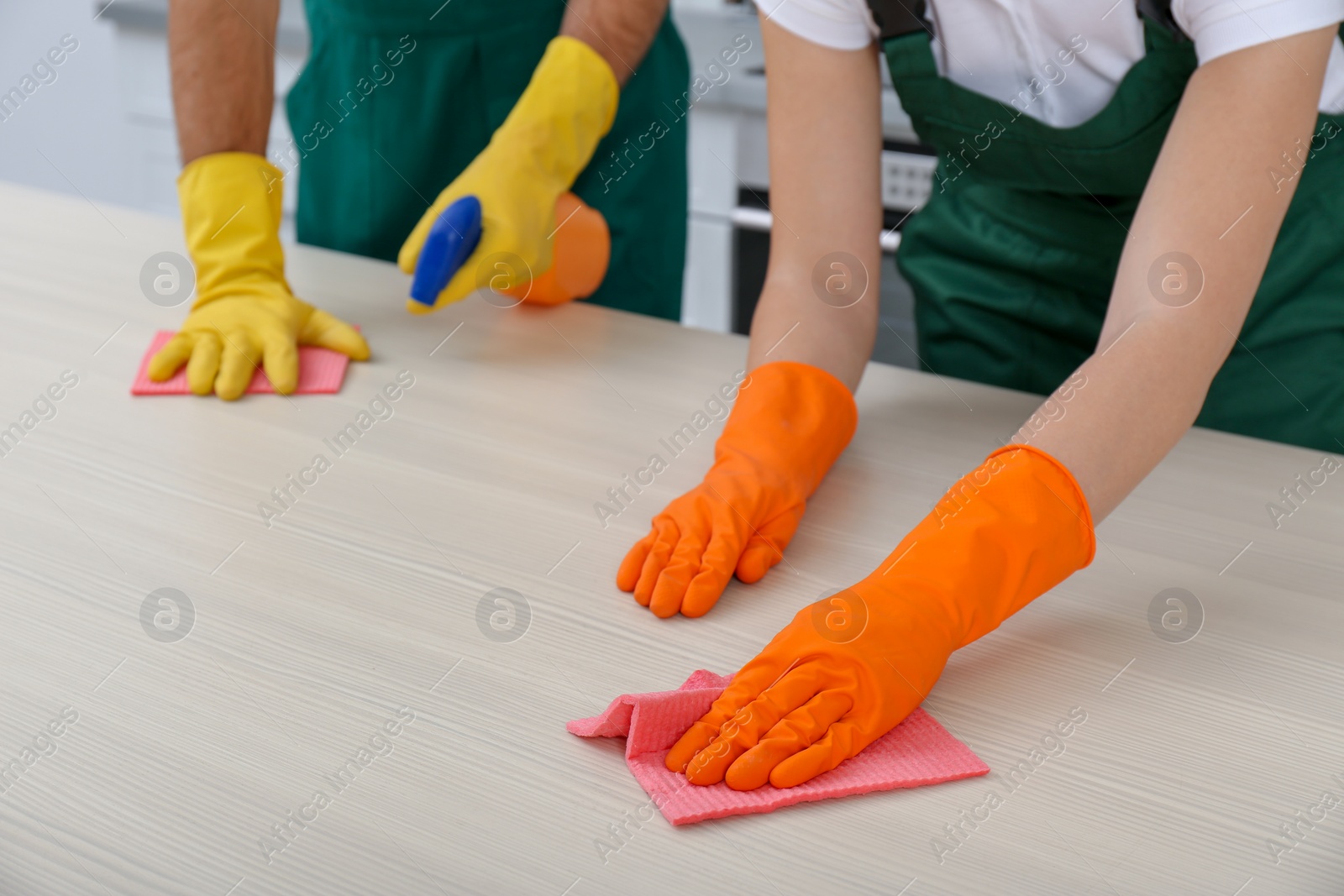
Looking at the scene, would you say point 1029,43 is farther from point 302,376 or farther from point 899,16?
point 302,376

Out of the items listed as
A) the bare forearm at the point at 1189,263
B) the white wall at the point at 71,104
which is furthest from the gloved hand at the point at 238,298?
the white wall at the point at 71,104

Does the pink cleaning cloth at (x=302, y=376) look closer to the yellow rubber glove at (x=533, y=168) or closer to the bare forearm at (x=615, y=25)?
the yellow rubber glove at (x=533, y=168)

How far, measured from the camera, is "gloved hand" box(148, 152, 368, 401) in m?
1.17

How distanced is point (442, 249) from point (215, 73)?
1.25 ft

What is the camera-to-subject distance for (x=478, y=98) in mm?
1543

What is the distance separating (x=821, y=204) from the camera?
42.4 inches

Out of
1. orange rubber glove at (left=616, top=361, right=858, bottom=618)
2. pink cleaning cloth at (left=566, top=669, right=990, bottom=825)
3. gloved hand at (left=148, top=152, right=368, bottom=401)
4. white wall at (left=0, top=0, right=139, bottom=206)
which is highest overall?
pink cleaning cloth at (left=566, top=669, right=990, bottom=825)

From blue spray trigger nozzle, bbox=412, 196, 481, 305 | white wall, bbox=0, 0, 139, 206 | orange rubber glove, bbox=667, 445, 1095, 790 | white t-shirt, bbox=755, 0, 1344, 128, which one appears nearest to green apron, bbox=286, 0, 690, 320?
blue spray trigger nozzle, bbox=412, 196, 481, 305

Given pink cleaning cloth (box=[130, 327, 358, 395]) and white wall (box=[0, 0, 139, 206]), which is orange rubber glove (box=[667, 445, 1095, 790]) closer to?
pink cleaning cloth (box=[130, 327, 358, 395])

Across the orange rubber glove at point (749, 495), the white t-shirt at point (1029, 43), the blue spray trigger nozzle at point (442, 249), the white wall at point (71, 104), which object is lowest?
the white wall at point (71, 104)

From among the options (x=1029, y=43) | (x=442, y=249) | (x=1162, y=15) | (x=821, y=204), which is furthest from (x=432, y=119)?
(x=1162, y=15)

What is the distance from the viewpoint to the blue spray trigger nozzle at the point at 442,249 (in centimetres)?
123

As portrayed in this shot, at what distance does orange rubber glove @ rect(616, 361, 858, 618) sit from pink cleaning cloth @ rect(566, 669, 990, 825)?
0.13 m

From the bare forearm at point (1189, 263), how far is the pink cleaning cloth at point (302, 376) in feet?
2.32
